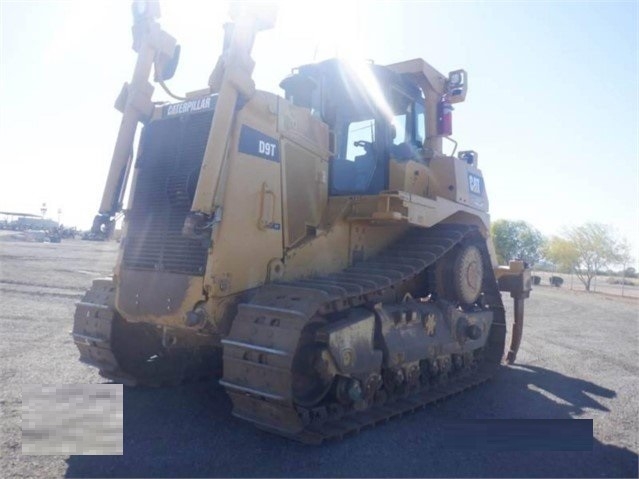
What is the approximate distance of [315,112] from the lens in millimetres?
6664

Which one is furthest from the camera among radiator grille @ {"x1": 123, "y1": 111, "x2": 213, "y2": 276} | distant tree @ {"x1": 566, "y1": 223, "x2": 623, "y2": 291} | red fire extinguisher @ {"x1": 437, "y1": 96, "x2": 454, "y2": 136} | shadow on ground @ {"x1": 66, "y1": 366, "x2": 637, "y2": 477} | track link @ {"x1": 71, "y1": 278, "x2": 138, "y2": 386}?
distant tree @ {"x1": 566, "y1": 223, "x2": 623, "y2": 291}

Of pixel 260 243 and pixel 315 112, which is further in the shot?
pixel 315 112

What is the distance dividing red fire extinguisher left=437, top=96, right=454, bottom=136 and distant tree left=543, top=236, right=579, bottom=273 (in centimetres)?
5315

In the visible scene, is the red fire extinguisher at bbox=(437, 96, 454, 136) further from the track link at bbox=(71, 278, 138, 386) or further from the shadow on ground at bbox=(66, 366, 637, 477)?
the track link at bbox=(71, 278, 138, 386)

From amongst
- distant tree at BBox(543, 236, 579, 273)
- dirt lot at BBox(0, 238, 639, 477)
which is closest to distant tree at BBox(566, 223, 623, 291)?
distant tree at BBox(543, 236, 579, 273)

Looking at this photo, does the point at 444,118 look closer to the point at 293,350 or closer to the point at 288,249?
the point at 288,249

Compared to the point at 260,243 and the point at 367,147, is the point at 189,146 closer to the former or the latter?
the point at 260,243

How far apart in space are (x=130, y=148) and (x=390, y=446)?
3980 millimetres

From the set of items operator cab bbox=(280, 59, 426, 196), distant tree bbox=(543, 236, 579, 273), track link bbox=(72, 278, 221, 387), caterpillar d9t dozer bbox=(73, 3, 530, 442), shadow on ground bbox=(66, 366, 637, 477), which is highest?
distant tree bbox=(543, 236, 579, 273)

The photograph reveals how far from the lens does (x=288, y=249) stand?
5523 millimetres

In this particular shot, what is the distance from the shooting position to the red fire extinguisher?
762 cm

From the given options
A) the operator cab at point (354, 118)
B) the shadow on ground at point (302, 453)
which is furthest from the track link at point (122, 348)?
the operator cab at point (354, 118)

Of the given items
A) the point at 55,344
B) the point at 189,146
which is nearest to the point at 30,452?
the point at 189,146

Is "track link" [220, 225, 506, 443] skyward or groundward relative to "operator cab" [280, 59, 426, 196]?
groundward
